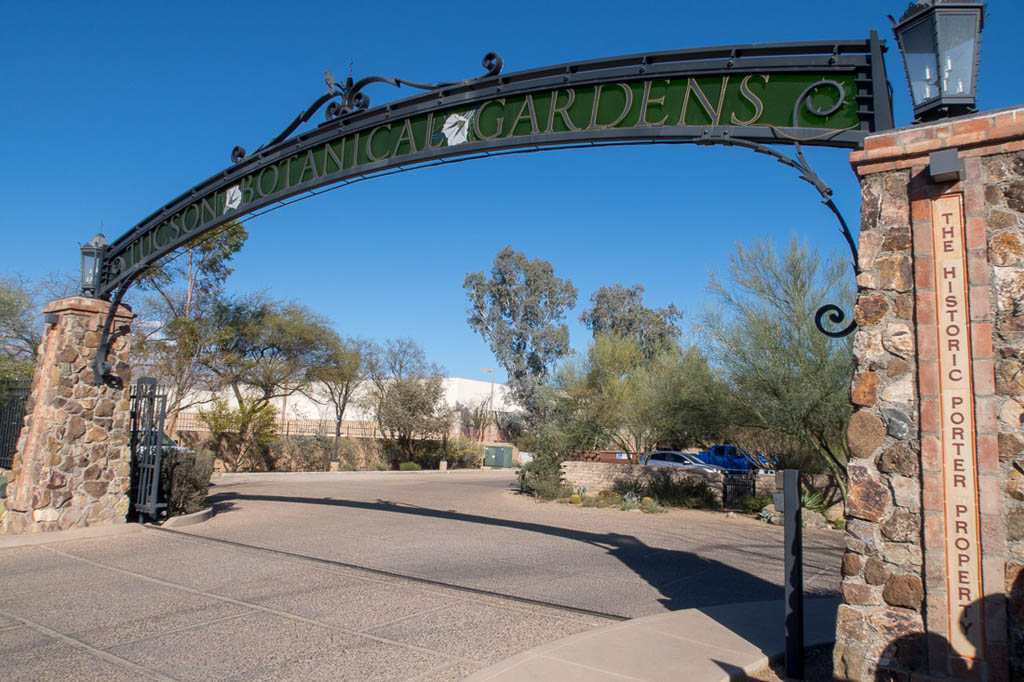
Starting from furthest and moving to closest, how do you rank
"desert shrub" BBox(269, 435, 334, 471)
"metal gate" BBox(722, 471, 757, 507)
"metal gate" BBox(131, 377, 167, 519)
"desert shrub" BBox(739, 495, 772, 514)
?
"desert shrub" BBox(269, 435, 334, 471), "metal gate" BBox(722, 471, 757, 507), "desert shrub" BBox(739, 495, 772, 514), "metal gate" BBox(131, 377, 167, 519)

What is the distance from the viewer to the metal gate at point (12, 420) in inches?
494

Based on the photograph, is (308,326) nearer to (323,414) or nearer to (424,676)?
(323,414)

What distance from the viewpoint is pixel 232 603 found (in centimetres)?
705

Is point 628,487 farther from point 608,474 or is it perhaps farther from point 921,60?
point 921,60

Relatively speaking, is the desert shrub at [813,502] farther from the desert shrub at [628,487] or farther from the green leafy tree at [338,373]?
the green leafy tree at [338,373]

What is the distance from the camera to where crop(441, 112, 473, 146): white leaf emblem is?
28.9 ft

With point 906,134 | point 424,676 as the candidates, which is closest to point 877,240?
point 906,134

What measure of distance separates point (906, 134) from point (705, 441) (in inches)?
641

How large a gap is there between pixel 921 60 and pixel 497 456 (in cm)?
4195

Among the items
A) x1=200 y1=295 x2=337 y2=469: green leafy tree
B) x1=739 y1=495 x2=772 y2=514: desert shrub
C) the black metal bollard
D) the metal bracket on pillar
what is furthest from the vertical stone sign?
x1=200 y1=295 x2=337 y2=469: green leafy tree

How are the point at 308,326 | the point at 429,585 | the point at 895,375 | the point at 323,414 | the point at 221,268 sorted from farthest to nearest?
the point at 323,414 < the point at 308,326 < the point at 221,268 < the point at 429,585 < the point at 895,375

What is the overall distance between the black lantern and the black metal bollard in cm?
1221

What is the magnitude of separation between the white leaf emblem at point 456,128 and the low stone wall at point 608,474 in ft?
47.9

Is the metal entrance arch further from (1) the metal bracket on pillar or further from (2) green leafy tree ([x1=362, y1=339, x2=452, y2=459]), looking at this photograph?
(2) green leafy tree ([x1=362, y1=339, x2=452, y2=459])
